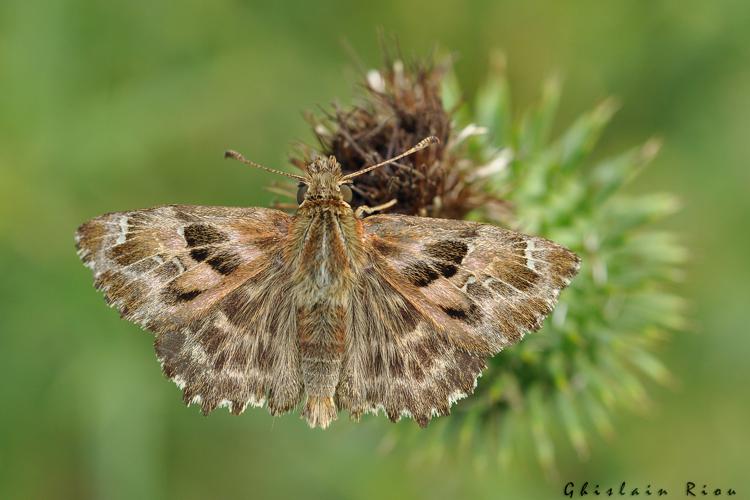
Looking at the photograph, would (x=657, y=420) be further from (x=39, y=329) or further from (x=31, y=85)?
(x=31, y=85)

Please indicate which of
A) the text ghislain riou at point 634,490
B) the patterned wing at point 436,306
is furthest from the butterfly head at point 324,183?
the text ghislain riou at point 634,490

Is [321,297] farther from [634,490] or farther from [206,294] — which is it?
[634,490]

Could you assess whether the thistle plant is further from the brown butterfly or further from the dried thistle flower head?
the brown butterfly

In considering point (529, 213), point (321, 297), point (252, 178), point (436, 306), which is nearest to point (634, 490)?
point (529, 213)

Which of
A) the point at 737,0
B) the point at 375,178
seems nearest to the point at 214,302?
the point at 375,178

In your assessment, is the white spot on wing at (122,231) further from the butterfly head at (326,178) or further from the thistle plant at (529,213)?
the thistle plant at (529,213)

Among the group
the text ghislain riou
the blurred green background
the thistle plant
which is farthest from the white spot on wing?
the text ghislain riou
